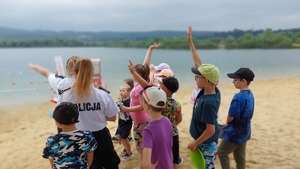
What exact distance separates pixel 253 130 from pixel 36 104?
35.3 feet

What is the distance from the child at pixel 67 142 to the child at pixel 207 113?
3.89ft

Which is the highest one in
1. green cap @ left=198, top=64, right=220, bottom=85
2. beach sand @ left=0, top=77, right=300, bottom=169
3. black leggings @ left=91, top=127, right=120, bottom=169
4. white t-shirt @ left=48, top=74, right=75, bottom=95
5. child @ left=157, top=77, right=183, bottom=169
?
green cap @ left=198, top=64, right=220, bottom=85

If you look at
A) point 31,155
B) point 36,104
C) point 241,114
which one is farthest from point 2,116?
point 241,114

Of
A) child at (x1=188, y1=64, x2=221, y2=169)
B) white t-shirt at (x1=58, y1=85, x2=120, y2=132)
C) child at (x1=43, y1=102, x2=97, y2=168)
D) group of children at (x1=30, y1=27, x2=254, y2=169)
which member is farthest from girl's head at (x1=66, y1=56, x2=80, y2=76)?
child at (x1=188, y1=64, x2=221, y2=169)

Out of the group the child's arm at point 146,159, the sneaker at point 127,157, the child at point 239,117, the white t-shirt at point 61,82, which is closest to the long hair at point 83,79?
the white t-shirt at point 61,82

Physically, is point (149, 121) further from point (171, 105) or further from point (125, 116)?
point (125, 116)

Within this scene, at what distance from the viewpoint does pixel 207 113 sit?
2.73m

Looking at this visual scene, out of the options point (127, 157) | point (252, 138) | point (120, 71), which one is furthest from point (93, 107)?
point (120, 71)

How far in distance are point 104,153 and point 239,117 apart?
170 centimetres

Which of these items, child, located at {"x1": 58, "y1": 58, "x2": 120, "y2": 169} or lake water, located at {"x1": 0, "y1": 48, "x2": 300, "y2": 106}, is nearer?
child, located at {"x1": 58, "y1": 58, "x2": 120, "y2": 169}

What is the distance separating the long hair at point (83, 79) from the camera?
2.62 metres

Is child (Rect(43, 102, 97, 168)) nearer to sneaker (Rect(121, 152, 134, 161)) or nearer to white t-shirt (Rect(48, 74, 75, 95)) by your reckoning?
white t-shirt (Rect(48, 74, 75, 95))

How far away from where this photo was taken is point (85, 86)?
2.64 metres

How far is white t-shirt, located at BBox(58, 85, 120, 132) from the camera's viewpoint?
2.72m
